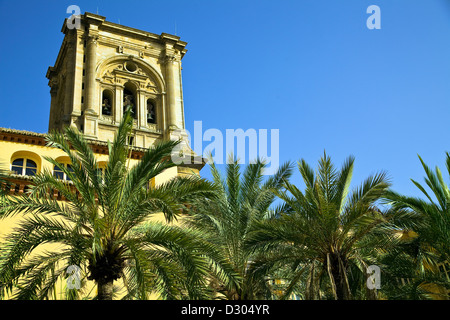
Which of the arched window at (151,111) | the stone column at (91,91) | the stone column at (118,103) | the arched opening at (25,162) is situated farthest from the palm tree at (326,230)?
the arched window at (151,111)

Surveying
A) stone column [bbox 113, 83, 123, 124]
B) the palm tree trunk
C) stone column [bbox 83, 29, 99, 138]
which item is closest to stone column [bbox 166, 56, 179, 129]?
stone column [bbox 113, 83, 123, 124]

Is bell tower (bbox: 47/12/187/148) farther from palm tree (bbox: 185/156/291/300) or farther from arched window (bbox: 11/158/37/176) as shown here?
palm tree (bbox: 185/156/291/300)

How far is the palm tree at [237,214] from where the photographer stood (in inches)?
589

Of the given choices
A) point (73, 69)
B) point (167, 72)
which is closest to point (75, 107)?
point (73, 69)

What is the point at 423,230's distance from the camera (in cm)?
1461

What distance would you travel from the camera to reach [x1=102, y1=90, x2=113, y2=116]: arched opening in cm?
3628

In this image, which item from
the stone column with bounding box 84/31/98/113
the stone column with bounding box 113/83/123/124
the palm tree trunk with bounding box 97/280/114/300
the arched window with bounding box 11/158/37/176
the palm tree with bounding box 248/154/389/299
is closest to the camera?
the palm tree trunk with bounding box 97/280/114/300

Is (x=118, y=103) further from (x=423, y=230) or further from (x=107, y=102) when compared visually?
(x=423, y=230)

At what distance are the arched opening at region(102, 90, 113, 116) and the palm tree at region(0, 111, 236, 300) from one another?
23.5 m

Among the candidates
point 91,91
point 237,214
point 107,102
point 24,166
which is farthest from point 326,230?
point 107,102

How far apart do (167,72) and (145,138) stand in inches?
245

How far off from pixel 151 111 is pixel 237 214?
948 inches

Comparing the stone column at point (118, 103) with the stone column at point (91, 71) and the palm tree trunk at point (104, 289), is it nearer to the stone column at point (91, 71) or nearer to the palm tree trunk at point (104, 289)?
the stone column at point (91, 71)

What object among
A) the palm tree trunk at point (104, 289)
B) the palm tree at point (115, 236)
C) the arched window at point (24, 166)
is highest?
the arched window at point (24, 166)
